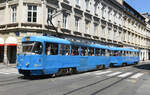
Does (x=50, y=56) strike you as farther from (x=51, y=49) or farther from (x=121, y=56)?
(x=121, y=56)

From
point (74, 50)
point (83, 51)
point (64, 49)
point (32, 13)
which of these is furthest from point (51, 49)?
point (32, 13)

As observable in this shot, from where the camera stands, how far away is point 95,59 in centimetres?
1814

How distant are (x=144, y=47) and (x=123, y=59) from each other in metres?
41.2

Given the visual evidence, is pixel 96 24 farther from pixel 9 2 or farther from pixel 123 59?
pixel 9 2

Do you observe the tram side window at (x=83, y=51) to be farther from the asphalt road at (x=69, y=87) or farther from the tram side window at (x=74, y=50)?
the asphalt road at (x=69, y=87)

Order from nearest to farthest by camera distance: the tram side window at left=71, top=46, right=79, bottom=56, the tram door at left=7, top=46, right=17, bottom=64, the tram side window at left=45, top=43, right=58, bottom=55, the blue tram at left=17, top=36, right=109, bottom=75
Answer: the blue tram at left=17, top=36, right=109, bottom=75, the tram side window at left=45, top=43, right=58, bottom=55, the tram side window at left=71, top=46, right=79, bottom=56, the tram door at left=7, top=46, right=17, bottom=64

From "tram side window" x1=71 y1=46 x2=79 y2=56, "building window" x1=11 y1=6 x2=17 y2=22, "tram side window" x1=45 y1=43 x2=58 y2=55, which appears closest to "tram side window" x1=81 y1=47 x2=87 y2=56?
"tram side window" x1=71 y1=46 x2=79 y2=56

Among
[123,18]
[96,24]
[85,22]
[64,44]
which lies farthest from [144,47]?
[64,44]

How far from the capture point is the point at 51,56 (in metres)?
12.1

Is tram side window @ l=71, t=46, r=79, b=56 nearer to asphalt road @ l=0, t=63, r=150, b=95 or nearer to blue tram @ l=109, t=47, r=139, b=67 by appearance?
asphalt road @ l=0, t=63, r=150, b=95

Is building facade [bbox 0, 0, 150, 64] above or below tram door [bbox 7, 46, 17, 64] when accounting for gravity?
above

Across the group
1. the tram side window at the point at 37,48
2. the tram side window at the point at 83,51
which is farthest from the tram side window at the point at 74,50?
the tram side window at the point at 37,48

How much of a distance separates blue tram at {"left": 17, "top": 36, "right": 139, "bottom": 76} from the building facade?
3.49 feet

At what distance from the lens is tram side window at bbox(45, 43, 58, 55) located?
11.8 m
